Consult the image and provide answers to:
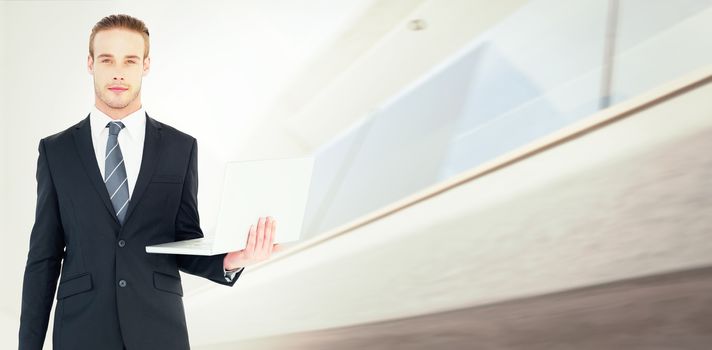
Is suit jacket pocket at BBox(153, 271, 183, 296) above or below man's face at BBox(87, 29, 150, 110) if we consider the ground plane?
below

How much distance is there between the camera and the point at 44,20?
4.50 metres

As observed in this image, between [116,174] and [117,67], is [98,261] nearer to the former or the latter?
[116,174]

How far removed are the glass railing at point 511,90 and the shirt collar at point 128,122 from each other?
1.26m

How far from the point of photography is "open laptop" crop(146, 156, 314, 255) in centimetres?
143

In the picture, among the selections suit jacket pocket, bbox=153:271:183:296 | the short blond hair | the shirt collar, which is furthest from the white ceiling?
suit jacket pocket, bbox=153:271:183:296

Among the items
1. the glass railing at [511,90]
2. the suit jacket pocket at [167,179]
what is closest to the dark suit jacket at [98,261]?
the suit jacket pocket at [167,179]

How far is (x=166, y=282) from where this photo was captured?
160 cm

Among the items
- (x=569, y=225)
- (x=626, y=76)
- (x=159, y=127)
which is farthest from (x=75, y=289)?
(x=626, y=76)

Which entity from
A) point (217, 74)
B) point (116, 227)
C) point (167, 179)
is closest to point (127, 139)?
point (167, 179)

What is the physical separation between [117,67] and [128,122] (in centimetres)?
15

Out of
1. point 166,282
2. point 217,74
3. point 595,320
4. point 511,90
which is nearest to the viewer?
point 595,320

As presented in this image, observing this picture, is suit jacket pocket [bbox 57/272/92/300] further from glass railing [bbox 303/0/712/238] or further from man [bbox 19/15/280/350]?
glass railing [bbox 303/0/712/238]

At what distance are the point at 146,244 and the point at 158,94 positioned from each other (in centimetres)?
322

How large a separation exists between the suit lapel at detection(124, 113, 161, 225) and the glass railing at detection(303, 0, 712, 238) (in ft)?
4.04
